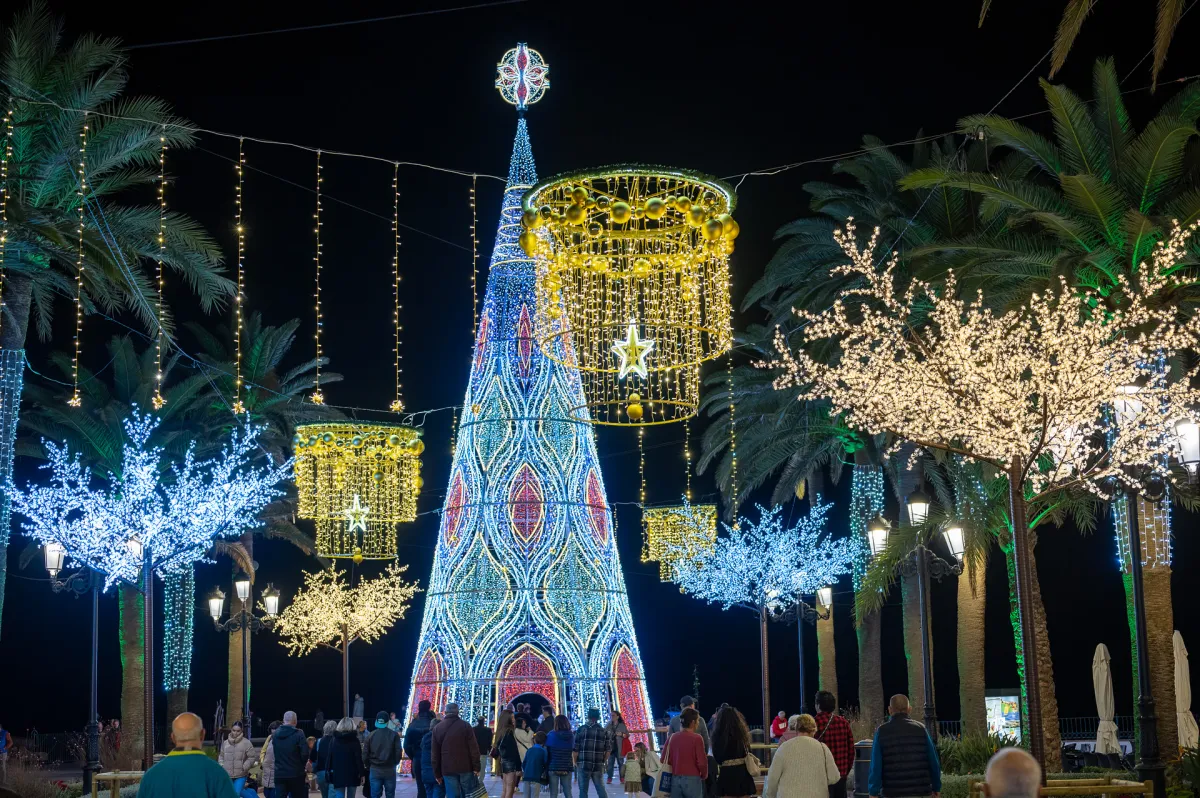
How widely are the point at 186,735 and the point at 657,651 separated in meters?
34.7

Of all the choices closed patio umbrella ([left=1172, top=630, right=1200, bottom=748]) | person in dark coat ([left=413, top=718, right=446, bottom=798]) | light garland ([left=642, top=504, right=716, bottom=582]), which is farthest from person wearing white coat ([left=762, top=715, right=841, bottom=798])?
light garland ([left=642, top=504, right=716, bottom=582])

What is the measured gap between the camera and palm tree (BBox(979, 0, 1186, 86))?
35.3 ft

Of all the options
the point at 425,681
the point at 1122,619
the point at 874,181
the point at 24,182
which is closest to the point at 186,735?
the point at 24,182

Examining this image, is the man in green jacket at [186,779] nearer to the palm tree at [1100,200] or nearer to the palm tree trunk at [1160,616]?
the palm tree at [1100,200]

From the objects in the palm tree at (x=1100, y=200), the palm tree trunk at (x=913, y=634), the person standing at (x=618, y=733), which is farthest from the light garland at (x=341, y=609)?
the palm tree at (x=1100, y=200)

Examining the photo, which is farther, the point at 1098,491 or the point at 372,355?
the point at 372,355

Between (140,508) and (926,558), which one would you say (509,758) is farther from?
(140,508)

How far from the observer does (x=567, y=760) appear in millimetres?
17641

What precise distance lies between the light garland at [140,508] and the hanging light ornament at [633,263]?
8355mm

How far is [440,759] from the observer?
15391 mm

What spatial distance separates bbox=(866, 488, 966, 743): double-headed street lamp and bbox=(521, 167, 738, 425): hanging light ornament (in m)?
4.43

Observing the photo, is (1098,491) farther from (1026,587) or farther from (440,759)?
(440,759)

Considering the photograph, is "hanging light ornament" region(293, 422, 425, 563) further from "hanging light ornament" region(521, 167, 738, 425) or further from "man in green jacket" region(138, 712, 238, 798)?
"man in green jacket" region(138, 712, 238, 798)

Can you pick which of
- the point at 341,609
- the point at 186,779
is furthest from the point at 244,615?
the point at 186,779
